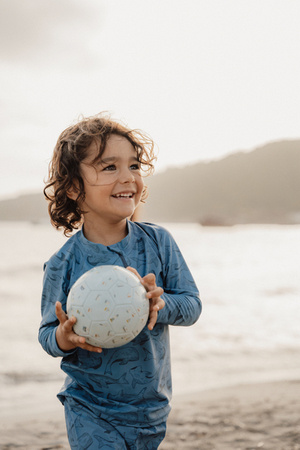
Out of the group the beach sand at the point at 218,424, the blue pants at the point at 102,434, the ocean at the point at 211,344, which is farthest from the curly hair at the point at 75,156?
the ocean at the point at 211,344

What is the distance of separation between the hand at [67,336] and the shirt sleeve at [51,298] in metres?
0.07

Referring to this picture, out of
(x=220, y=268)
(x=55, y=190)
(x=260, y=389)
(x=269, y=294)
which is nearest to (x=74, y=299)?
(x=55, y=190)

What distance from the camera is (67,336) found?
2.20 m

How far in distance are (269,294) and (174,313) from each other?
1039cm

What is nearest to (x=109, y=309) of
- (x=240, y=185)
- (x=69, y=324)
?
(x=69, y=324)

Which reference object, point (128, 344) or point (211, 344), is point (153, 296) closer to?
point (128, 344)

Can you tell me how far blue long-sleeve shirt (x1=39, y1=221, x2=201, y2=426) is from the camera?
93.0 inches

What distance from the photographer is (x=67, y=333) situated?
2.20 metres

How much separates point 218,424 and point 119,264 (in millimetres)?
2783

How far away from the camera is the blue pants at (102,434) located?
2.32 meters

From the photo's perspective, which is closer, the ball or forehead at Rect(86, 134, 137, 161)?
the ball

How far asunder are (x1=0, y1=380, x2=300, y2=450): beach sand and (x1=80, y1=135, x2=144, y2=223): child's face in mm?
2497

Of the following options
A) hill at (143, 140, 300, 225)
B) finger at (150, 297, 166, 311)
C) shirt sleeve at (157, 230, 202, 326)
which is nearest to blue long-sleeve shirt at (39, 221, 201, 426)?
shirt sleeve at (157, 230, 202, 326)

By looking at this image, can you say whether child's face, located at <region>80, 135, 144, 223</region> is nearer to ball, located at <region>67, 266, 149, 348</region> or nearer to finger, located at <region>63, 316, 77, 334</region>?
ball, located at <region>67, 266, 149, 348</region>
